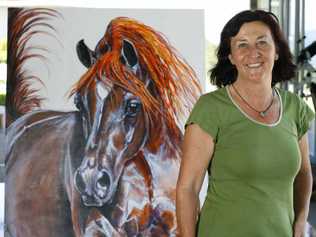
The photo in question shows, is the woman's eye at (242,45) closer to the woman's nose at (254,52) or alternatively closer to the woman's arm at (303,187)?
the woman's nose at (254,52)

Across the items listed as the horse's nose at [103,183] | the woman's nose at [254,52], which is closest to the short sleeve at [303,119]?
the woman's nose at [254,52]

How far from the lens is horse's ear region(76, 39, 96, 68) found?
2.22 metres

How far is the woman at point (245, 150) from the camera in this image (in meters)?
1.24

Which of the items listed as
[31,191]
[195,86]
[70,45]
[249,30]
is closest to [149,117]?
[195,86]

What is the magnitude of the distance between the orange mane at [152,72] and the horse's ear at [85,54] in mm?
26

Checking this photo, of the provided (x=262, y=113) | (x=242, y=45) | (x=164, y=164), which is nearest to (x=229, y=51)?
(x=242, y=45)

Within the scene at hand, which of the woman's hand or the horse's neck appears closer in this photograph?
the woman's hand

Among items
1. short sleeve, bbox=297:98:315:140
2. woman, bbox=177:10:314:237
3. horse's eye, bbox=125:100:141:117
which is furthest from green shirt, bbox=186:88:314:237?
horse's eye, bbox=125:100:141:117

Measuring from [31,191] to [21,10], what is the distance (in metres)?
0.79

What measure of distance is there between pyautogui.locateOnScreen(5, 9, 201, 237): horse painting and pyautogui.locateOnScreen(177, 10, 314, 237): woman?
0.93m

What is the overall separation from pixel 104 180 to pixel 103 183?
0.01 m

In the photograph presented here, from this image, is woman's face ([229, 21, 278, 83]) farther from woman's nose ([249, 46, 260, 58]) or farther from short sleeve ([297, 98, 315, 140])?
short sleeve ([297, 98, 315, 140])

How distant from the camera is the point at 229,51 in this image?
4.50 ft

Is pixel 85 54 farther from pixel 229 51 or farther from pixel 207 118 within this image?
pixel 207 118
